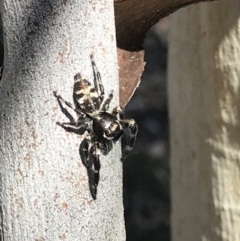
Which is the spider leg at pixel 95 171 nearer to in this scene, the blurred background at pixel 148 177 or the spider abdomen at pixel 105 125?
the spider abdomen at pixel 105 125

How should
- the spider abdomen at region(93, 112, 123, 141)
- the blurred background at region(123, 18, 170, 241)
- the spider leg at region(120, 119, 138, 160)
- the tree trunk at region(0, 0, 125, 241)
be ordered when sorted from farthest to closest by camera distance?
the blurred background at region(123, 18, 170, 241)
the spider leg at region(120, 119, 138, 160)
the spider abdomen at region(93, 112, 123, 141)
the tree trunk at region(0, 0, 125, 241)

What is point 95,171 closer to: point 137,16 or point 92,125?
point 92,125

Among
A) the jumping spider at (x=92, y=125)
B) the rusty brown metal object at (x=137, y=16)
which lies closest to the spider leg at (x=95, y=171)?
the jumping spider at (x=92, y=125)

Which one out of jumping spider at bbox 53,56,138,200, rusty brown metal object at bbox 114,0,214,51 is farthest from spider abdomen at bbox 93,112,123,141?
rusty brown metal object at bbox 114,0,214,51

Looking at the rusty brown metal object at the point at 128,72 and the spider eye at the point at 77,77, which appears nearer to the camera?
the spider eye at the point at 77,77

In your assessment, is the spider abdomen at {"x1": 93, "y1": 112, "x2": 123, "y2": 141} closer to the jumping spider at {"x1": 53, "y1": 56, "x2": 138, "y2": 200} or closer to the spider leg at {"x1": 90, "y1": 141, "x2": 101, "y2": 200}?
the jumping spider at {"x1": 53, "y1": 56, "x2": 138, "y2": 200}
